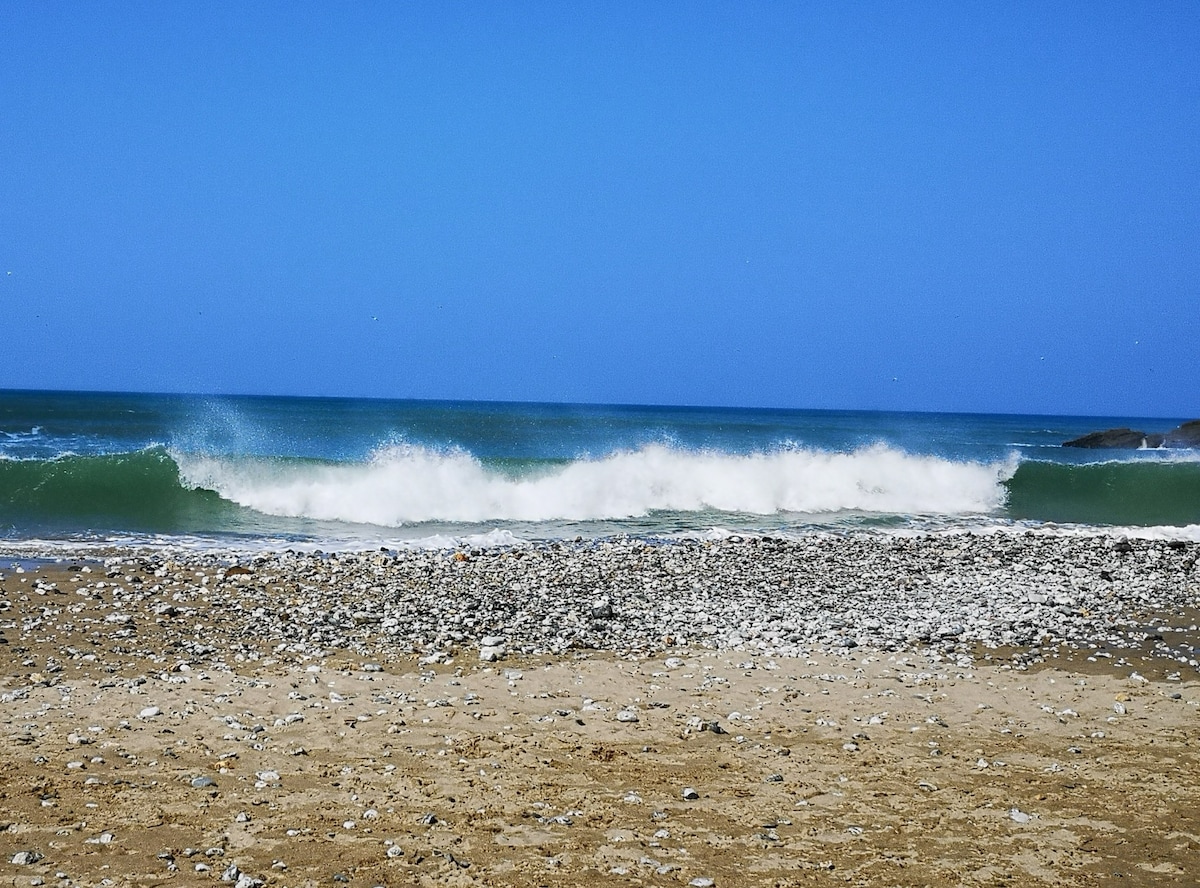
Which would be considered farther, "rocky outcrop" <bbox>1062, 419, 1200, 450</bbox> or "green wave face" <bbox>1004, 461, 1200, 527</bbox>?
"rocky outcrop" <bbox>1062, 419, 1200, 450</bbox>

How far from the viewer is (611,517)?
21.2m

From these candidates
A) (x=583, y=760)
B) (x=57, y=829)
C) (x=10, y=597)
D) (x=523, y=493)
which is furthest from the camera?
(x=523, y=493)

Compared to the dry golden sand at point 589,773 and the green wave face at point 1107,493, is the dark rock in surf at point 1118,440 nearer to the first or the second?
the green wave face at point 1107,493

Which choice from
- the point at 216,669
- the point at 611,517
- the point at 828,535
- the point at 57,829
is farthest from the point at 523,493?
the point at 57,829

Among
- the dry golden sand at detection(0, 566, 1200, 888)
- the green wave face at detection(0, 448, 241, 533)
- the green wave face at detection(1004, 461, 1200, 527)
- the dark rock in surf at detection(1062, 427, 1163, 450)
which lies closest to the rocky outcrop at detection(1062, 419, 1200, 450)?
the dark rock in surf at detection(1062, 427, 1163, 450)

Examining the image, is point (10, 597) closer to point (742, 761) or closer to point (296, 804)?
point (296, 804)

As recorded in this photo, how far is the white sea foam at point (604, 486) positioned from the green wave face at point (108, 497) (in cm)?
80

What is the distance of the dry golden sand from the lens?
4.68 metres

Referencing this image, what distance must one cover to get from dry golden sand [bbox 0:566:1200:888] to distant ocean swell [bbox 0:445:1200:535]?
36.1 feet

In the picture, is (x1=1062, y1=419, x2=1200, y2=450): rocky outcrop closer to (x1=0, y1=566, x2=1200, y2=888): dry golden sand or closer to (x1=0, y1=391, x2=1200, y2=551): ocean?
(x1=0, y1=391, x2=1200, y2=551): ocean

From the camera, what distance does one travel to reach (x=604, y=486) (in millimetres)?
23109

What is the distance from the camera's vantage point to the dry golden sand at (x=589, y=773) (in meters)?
4.68

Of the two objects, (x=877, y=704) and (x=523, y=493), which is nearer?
(x=877, y=704)

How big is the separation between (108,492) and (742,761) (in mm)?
17782
